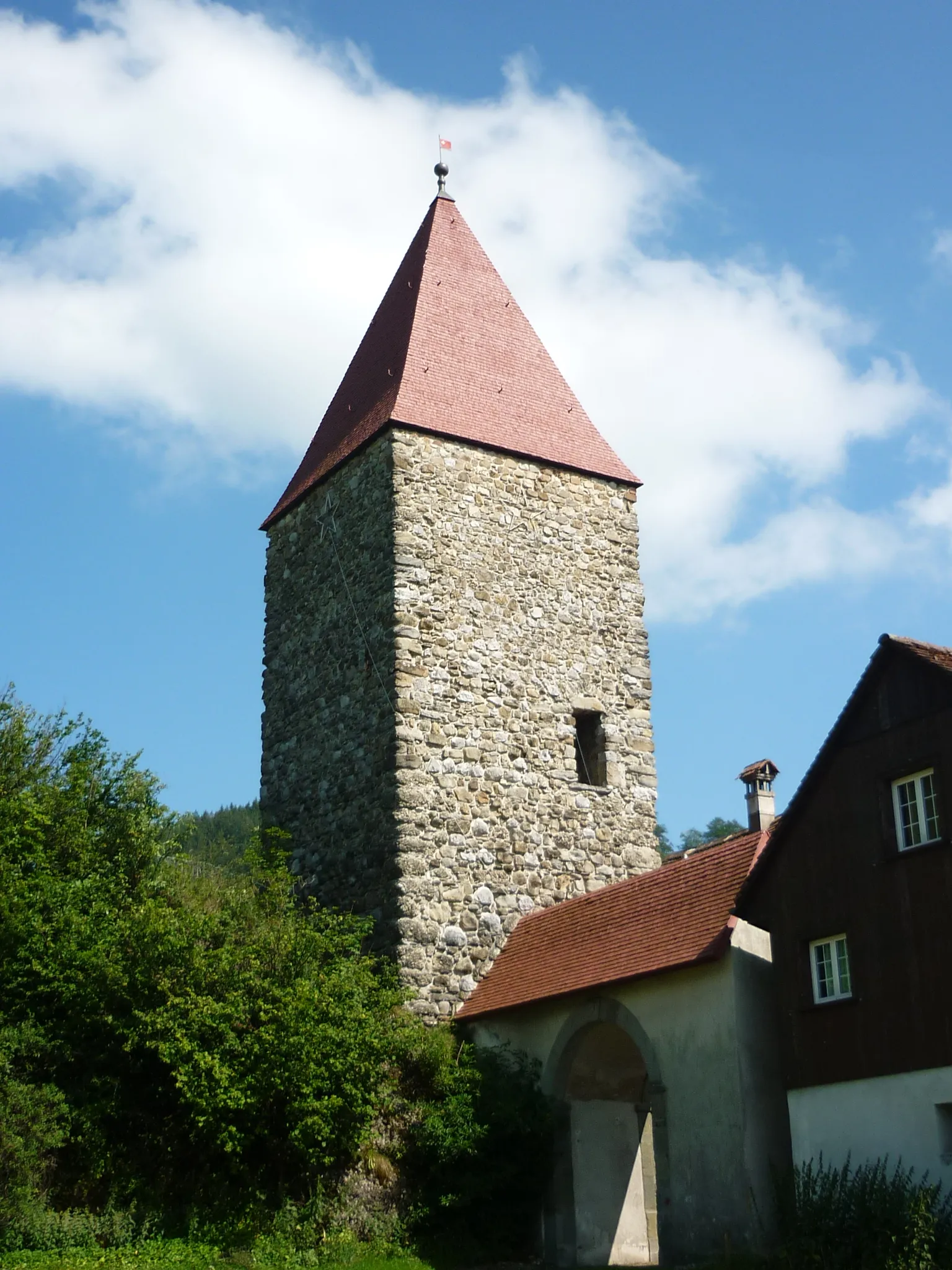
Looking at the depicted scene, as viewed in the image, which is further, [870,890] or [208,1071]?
[208,1071]

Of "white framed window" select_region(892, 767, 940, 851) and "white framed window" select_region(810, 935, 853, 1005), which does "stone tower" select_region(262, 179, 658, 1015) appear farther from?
"white framed window" select_region(892, 767, 940, 851)

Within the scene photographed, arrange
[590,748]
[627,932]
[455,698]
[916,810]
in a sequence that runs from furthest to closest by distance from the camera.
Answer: [590,748], [455,698], [627,932], [916,810]

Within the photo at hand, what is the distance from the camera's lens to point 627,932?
1709 cm

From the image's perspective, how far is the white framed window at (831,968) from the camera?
14.3m

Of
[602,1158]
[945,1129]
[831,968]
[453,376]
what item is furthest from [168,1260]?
[453,376]

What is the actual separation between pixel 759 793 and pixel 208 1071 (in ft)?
25.1

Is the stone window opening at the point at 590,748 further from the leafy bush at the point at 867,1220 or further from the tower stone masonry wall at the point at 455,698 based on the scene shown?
the leafy bush at the point at 867,1220

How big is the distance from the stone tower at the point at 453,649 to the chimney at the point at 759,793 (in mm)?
3307

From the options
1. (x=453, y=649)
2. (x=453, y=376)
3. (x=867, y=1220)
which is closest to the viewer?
(x=867, y=1220)

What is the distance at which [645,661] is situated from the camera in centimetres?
2252

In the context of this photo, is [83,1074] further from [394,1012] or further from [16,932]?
[394,1012]

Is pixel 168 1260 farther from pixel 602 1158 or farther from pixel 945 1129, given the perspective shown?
pixel 945 1129

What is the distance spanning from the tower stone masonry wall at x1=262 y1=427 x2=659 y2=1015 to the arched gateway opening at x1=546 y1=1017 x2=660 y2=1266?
2.07 meters

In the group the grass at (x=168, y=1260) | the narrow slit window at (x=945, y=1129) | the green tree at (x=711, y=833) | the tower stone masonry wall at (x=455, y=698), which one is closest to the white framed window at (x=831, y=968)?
the narrow slit window at (x=945, y=1129)
